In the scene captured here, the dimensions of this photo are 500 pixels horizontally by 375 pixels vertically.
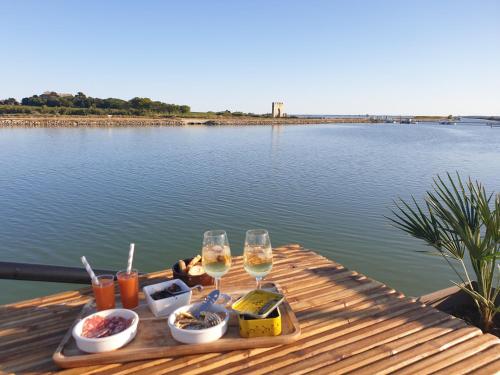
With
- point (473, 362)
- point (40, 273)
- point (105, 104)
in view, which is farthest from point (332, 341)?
point (105, 104)

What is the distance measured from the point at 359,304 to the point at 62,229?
393 inches

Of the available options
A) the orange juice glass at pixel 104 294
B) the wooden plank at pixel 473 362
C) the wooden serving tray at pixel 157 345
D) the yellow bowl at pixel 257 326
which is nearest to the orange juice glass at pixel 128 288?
the orange juice glass at pixel 104 294

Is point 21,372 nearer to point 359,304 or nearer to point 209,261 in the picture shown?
point 209,261

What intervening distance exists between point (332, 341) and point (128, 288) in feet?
4.63

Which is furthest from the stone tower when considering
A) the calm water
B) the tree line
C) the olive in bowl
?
the olive in bowl

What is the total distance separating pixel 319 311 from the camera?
8.53ft

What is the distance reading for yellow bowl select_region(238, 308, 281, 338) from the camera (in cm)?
205

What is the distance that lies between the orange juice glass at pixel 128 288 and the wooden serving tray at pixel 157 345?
0.18m

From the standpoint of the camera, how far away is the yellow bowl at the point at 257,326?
205 centimetres

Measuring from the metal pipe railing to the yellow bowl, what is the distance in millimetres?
1422

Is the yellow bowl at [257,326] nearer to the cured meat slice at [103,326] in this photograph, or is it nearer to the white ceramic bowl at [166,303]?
the white ceramic bowl at [166,303]

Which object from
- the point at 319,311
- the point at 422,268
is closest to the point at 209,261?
the point at 319,311

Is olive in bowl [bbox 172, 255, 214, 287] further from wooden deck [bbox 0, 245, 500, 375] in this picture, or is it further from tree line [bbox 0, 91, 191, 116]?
tree line [bbox 0, 91, 191, 116]

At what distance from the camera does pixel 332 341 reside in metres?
2.22
